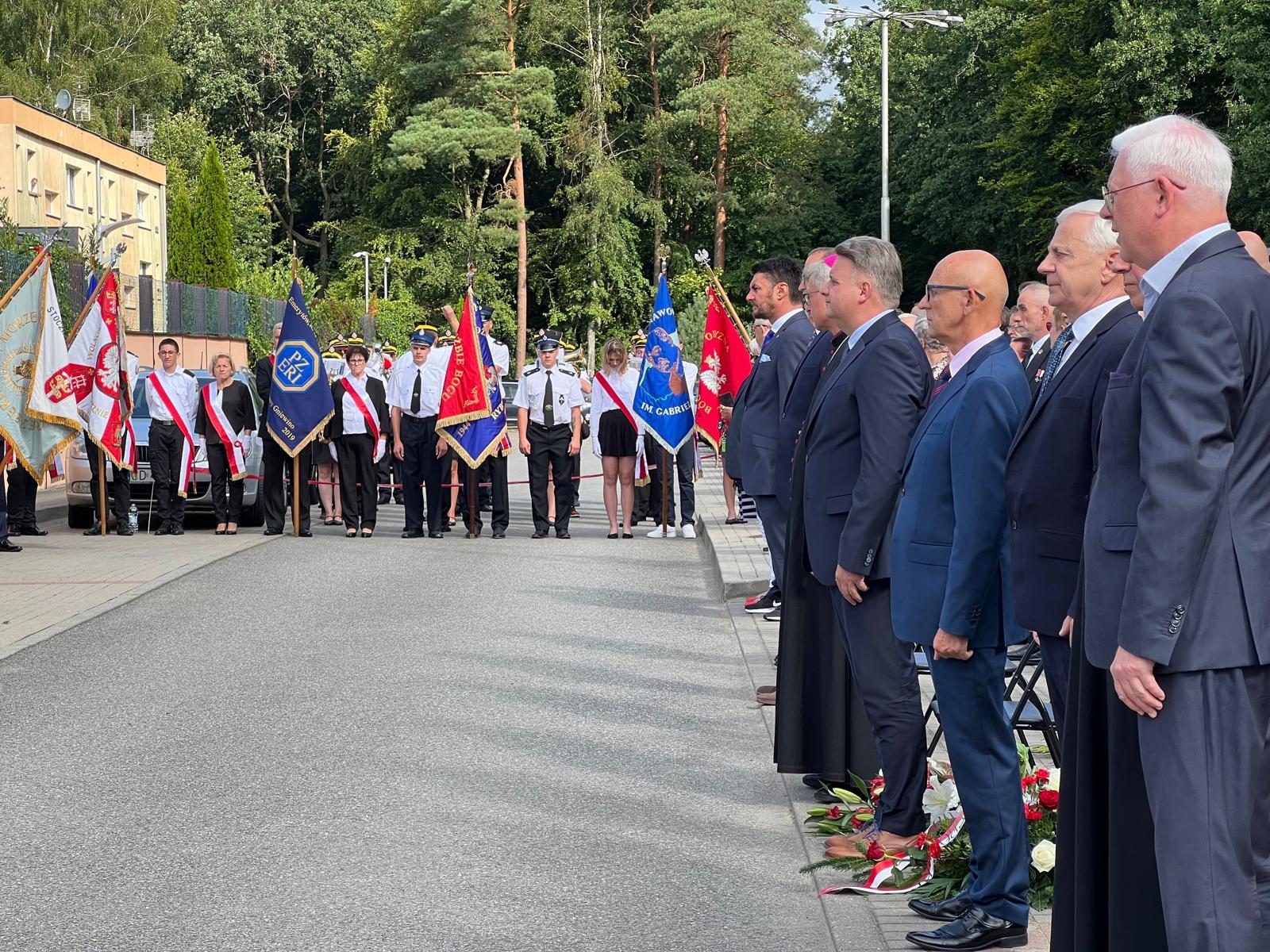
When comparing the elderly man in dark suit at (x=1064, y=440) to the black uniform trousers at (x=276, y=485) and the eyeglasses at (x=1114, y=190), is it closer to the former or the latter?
the eyeglasses at (x=1114, y=190)

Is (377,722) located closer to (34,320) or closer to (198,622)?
(198,622)

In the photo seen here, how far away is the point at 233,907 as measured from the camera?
546cm

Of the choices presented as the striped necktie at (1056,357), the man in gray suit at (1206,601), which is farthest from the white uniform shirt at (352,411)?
the man in gray suit at (1206,601)

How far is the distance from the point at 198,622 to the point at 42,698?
8.60ft

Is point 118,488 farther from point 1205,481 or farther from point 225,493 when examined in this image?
point 1205,481

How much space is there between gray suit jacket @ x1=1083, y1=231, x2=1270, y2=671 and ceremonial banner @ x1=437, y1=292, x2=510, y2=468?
49.5 ft

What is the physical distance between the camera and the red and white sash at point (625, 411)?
60.6 feet

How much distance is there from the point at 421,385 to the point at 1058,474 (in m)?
→ 14.7

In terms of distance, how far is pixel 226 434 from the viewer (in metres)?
18.4

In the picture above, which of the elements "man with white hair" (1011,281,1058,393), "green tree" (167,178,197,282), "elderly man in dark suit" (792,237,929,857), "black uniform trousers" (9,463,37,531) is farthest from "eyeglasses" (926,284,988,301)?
"green tree" (167,178,197,282)

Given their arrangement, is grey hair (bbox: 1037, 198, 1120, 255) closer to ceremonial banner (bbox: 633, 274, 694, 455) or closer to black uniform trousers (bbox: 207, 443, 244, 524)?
ceremonial banner (bbox: 633, 274, 694, 455)

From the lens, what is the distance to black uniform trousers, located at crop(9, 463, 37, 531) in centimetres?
1855

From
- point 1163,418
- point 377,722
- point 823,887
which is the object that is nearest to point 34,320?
point 377,722

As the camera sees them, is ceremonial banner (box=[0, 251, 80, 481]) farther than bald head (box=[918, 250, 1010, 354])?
Yes
